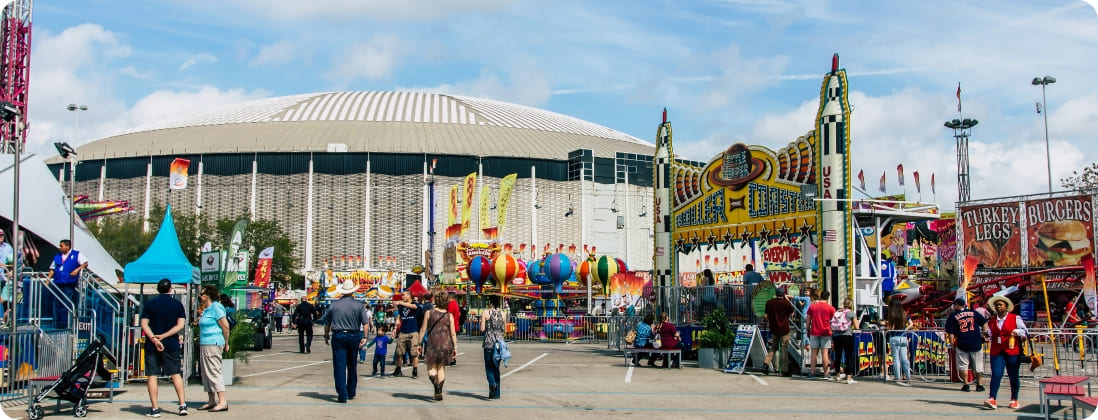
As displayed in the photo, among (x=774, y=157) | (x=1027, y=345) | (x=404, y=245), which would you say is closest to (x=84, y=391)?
(x=1027, y=345)

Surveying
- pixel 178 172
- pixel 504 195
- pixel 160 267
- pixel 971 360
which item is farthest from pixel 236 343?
pixel 504 195

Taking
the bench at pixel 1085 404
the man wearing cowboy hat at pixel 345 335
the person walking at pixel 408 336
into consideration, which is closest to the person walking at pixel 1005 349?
the bench at pixel 1085 404

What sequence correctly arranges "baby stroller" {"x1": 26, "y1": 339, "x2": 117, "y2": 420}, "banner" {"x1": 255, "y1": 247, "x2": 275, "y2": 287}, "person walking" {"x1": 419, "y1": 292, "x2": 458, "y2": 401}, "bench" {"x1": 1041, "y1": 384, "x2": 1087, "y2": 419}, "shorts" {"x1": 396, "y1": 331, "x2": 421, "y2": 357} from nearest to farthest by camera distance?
"bench" {"x1": 1041, "y1": 384, "x2": 1087, "y2": 419} < "baby stroller" {"x1": 26, "y1": 339, "x2": 117, "y2": 420} < "person walking" {"x1": 419, "y1": 292, "x2": 458, "y2": 401} < "shorts" {"x1": 396, "y1": 331, "x2": 421, "y2": 357} < "banner" {"x1": 255, "y1": 247, "x2": 275, "y2": 287}

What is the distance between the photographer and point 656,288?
24.7 m

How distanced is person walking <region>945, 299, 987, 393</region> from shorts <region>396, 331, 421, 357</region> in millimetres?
8935

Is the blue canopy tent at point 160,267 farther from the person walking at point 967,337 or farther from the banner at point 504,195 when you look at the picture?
the banner at point 504,195

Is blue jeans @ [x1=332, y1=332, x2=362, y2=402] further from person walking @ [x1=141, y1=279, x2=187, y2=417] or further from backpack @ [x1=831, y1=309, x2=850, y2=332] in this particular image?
backpack @ [x1=831, y1=309, x2=850, y2=332]

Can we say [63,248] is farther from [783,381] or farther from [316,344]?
[316,344]

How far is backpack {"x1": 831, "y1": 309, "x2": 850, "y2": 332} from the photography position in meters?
16.8

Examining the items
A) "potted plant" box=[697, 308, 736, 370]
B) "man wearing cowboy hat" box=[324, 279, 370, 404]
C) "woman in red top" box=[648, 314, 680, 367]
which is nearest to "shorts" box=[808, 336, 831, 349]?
"potted plant" box=[697, 308, 736, 370]

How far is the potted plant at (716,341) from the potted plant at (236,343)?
910 cm

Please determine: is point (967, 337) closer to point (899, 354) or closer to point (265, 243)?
point (899, 354)

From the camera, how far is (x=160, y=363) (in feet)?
37.3

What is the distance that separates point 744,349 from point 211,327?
34.3ft
